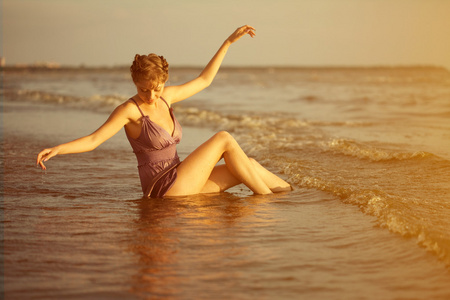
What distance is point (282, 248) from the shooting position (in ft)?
13.1

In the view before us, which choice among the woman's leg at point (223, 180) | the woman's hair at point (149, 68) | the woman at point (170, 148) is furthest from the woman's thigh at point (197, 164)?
the woman's hair at point (149, 68)

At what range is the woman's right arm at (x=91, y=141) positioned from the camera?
4480mm

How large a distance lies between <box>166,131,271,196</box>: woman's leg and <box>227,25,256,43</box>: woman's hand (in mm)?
1014

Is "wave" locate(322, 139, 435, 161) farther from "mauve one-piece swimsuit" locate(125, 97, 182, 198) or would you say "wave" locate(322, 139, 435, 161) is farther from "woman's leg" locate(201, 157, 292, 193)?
"mauve one-piece swimsuit" locate(125, 97, 182, 198)

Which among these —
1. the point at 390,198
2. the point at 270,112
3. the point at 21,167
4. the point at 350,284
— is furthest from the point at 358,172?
the point at 270,112

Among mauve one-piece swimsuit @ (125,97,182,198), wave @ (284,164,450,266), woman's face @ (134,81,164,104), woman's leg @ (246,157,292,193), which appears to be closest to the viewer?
wave @ (284,164,450,266)

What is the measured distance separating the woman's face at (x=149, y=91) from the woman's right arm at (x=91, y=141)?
0.21 meters

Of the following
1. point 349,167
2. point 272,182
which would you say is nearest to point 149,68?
point 272,182

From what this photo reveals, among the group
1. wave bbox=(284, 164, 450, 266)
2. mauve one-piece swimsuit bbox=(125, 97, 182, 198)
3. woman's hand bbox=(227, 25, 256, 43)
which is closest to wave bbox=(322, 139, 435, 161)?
wave bbox=(284, 164, 450, 266)

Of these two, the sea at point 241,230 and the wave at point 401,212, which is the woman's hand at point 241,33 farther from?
the wave at point 401,212

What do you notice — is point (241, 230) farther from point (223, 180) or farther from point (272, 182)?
point (272, 182)

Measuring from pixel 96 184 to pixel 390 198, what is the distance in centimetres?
329

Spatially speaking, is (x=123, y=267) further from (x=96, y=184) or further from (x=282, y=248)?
(x=96, y=184)

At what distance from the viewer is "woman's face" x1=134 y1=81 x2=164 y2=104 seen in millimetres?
5098
